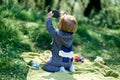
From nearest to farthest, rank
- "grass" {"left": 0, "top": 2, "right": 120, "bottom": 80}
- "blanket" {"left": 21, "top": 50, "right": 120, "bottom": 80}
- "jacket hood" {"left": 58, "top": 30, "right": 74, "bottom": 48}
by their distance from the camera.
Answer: "blanket" {"left": 21, "top": 50, "right": 120, "bottom": 80}, "grass" {"left": 0, "top": 2, "right": 120, "bottom": 80}, "jacket hood" {"left": 58, "top": 30, "right": 74, "bottom": 48}

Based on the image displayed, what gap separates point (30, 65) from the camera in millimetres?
7492

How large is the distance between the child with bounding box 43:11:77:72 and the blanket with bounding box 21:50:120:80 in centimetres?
20

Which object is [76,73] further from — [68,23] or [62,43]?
[68,23]

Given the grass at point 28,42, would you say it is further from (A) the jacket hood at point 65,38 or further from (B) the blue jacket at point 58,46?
(A) the jacket hood at point 65,38

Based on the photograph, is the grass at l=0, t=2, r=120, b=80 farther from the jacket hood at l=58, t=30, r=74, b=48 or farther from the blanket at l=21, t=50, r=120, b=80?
the jacket hood at l=58, t=30, r=74, b=48

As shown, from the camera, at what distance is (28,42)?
9055 mm

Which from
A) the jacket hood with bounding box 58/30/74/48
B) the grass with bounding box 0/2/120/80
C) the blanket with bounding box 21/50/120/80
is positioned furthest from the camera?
the jacket hood with bounding box 58/30/74/48

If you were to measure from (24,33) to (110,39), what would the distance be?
299cm

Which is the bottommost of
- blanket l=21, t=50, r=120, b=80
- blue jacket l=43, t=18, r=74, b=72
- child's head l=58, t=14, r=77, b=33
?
blanket l=21, t=50, r=120, b=80

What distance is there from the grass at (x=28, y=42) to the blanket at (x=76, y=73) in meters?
0.19

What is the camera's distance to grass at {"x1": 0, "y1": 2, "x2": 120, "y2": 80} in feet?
23.3

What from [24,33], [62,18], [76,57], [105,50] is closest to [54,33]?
[62,18]

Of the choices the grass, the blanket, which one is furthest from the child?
the grass

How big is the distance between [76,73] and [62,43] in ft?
2.16
